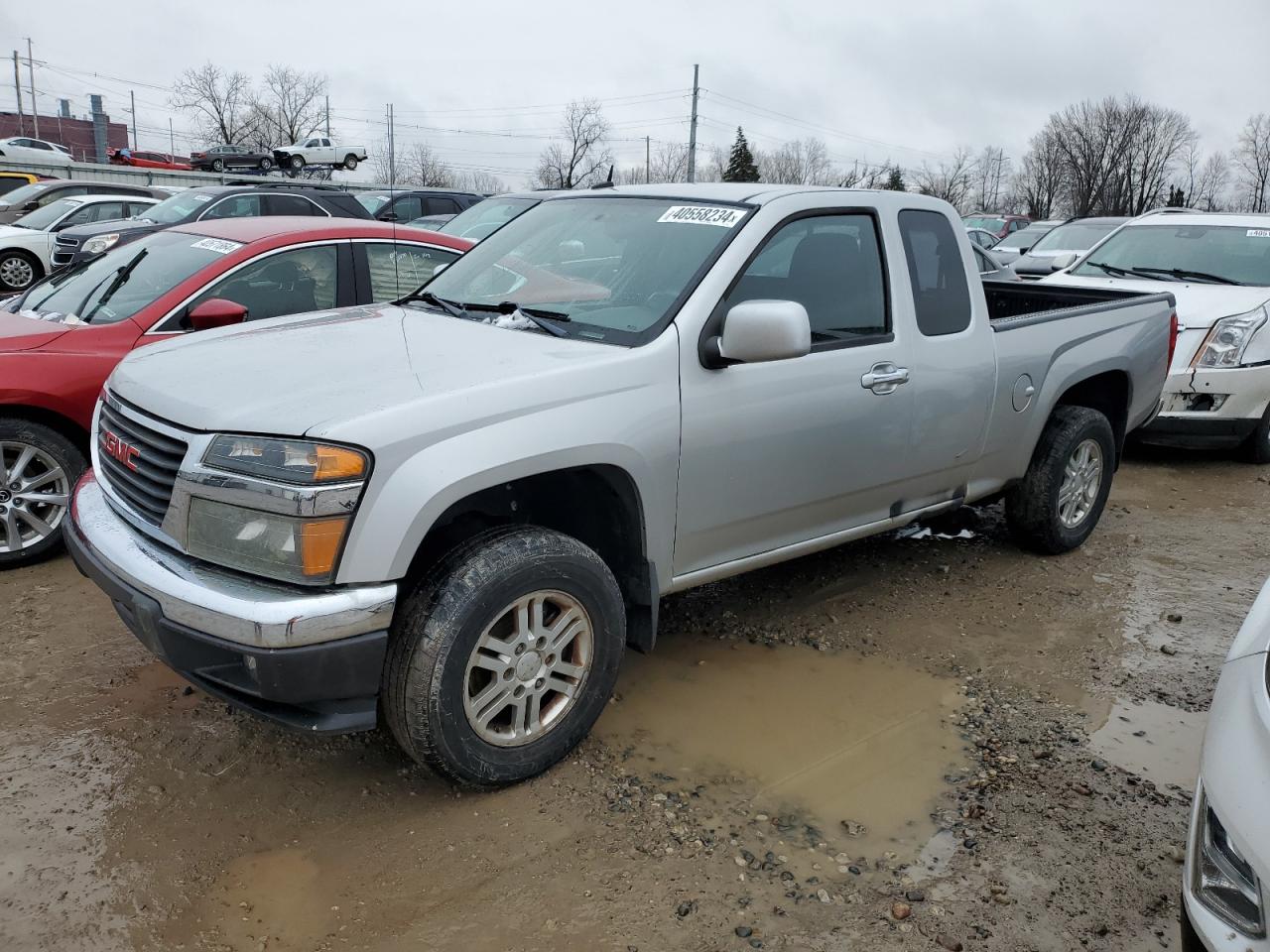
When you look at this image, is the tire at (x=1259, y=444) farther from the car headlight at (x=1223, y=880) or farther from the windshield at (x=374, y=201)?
the windshield at (x=374, y=201)

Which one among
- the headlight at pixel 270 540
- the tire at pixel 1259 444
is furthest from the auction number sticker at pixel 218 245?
the tire at pixel 1259 444

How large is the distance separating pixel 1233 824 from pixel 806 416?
2.02 m

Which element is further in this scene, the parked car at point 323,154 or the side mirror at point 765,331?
the parked car at point 323,154

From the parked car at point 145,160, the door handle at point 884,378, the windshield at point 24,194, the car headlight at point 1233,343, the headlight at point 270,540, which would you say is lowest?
the headlight at point 270,540

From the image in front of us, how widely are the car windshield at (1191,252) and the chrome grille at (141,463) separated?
296 inches

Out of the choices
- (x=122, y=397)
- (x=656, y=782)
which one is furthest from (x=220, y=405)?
(x=656, y=782)

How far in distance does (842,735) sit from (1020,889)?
0.88 meters

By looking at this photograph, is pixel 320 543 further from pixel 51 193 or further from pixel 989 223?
pixel 989 223

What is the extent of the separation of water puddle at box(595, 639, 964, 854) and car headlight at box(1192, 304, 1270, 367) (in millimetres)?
4529

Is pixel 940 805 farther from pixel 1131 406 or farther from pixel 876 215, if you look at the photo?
pixel 1131 406

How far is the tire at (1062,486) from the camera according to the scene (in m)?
5.10

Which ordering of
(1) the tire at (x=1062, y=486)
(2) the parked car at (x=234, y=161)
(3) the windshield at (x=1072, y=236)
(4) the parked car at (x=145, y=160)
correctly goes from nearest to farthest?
1. (1) the tire at (x=1062, y=486)
2. (3) the windshield at (x=1072, y=236)
3. (2) the parked car at (x=234, y=161)
4. (4) the parked car at (x=145, y=160)

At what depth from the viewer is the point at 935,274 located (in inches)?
172

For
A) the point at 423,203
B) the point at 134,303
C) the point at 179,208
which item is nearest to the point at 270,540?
the point at 134,303
